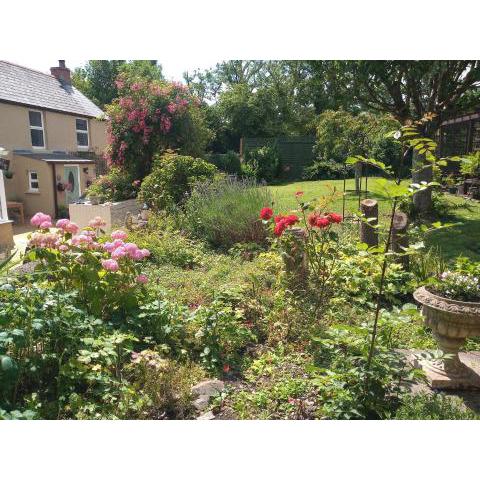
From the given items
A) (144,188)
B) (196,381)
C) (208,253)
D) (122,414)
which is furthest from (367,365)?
(144,188)

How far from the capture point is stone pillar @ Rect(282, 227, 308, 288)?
4184 millimetres

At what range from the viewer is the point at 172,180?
27.9 feet

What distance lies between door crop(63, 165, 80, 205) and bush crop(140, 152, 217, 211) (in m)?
6.14

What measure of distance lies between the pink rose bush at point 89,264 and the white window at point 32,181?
35.4 feet

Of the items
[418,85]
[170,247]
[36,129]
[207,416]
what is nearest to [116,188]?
[170,247]

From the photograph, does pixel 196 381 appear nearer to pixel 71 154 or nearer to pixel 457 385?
pixel 457 385

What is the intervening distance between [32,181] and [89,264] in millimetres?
11303

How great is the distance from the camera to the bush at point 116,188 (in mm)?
9985

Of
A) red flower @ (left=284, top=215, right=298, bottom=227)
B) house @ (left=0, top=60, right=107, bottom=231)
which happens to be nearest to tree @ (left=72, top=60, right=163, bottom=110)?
house @ (left=0, top=60, right=107, bottom=231)

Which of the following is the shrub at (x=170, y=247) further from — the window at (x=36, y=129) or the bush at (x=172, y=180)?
the window at (x=36, y=129)

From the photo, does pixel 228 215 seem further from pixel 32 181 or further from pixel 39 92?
pixel 39 92

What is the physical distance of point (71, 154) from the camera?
15102 mm

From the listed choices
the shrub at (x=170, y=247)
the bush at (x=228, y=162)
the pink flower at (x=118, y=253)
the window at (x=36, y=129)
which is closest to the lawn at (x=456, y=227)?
the shrub at (x=170, y=247)

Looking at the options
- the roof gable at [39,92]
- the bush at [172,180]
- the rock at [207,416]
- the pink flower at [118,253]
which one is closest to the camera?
the rock at [207,416]
